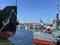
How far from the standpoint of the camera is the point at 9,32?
4153cm

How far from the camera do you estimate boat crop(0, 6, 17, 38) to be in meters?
40.9

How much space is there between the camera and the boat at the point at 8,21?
40938 mm

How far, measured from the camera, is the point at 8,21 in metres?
42.2

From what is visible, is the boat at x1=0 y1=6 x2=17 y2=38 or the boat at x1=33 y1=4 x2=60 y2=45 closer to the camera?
the boat at x1=33 y1=4 x2=60 y2=45

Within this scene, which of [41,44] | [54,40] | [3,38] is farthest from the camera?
[3,38]

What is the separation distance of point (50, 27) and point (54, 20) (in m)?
1.25

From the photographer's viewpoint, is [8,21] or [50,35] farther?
[8,21]

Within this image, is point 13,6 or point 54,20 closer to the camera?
point 54,20

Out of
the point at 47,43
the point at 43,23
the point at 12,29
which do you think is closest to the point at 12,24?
the point at 12,29

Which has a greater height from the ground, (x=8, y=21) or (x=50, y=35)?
(x=8, y=21)

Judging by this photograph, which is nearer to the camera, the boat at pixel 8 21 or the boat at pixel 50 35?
the boat at pixel 50 35

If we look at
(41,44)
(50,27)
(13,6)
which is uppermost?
(13,6)

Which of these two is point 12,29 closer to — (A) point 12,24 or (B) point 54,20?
(A) point 12,24

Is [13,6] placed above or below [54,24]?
above
